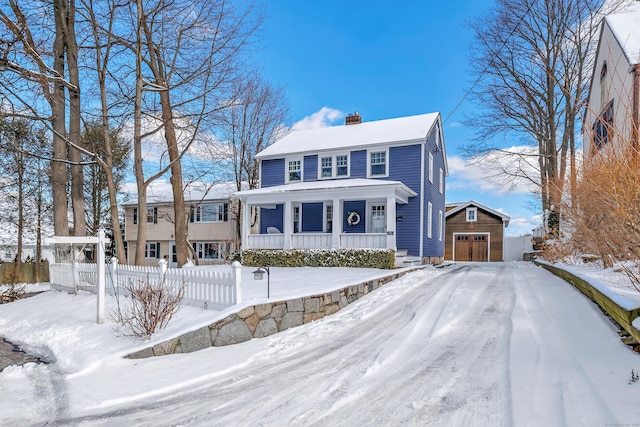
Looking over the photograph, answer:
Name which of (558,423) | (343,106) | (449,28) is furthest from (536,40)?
(558,423)

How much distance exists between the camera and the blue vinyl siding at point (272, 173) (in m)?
19.1

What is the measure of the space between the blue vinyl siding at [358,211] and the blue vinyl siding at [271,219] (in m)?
3.19

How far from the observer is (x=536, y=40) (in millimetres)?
19062

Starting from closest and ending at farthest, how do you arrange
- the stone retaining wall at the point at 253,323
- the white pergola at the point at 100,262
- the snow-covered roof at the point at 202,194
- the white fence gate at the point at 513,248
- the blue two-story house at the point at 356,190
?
1. the stone retaining wall at the point at 253,323
2. the white pergola at the point at 100,262
3. the blue two-story house at the point at 356,190
4. the white fence gate at the point at 513,248
5. the snow-covered roof at the point at 202,194

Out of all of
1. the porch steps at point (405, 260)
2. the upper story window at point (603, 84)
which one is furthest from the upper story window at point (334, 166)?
the upper story window at point (603, 84)

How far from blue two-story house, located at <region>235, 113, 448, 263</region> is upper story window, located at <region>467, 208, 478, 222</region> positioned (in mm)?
5050

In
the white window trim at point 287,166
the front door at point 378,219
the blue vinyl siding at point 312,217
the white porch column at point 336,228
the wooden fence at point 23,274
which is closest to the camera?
the white porch column at point 336,228

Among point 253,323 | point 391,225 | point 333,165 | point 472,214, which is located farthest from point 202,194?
point 253,323

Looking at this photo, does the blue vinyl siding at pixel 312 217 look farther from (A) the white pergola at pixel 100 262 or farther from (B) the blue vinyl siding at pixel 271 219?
(A) the white pergola at pixel 100 262

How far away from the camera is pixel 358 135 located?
18375 millimetres

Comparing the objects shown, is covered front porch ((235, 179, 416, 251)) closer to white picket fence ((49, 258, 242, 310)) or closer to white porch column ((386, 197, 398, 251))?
white porch column ((386, 197, 398, 251))

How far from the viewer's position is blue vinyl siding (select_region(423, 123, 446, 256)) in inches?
665

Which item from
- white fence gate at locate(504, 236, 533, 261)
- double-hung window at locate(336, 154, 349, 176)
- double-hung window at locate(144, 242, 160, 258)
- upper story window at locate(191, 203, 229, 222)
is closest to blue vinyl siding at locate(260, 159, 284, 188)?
double-hung window at locate(336, 154, 349, 176)

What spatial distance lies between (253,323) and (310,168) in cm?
1276
